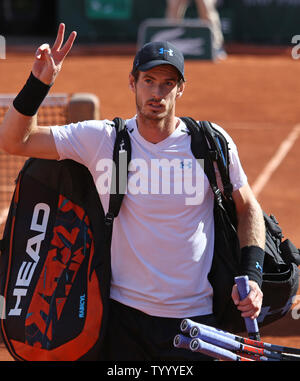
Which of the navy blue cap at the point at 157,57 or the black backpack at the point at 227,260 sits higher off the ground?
the navy blue cap at the point at 157,57

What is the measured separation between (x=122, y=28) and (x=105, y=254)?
2035cm

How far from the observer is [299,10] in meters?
23.4

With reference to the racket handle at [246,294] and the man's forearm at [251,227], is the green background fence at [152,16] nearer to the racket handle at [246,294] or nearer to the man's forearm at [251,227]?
the man's forearm at [251,227]

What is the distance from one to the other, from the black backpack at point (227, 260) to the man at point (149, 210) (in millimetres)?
53

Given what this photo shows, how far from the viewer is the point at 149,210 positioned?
4145 millimetres

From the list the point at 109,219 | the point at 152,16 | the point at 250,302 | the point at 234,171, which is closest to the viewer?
the point at 250,302

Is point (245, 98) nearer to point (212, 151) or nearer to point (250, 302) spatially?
point (212, 151)

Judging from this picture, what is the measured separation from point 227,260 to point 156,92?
0.91m

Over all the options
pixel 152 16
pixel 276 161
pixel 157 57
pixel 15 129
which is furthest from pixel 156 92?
pixel 152 16

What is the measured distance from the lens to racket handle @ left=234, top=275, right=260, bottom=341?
13.1 ft

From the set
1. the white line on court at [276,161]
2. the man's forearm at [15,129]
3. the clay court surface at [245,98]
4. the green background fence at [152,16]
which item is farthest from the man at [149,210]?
the green background fence at [152,16]

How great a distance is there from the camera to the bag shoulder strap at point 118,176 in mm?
4129

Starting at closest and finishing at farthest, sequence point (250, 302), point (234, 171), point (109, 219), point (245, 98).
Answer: point (250, 302)
point (109, 219)
point (234, 171)
point (245, 98)

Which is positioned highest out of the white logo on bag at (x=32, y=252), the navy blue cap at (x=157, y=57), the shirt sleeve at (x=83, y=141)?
the navy blue cap at (x=157, y=57)
